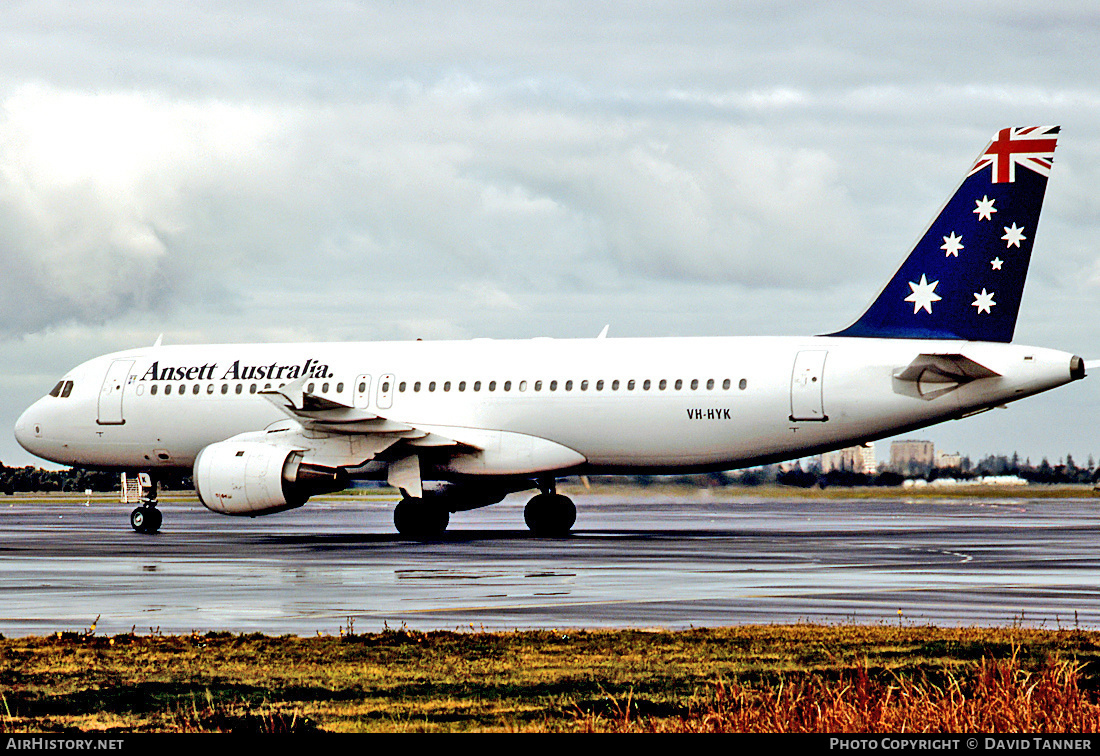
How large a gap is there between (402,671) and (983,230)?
25.0 metres

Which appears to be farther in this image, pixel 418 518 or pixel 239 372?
pixel 239 372

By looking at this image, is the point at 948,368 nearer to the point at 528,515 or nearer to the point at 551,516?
the point at 551,516

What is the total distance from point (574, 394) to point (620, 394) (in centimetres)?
114

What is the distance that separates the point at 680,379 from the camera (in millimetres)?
35656

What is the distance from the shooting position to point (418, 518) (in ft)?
125

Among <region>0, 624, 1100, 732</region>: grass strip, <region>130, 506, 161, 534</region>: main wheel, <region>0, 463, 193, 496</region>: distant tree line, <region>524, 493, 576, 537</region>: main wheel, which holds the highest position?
<region>0, 463, 193, 496</region>: distant tree line

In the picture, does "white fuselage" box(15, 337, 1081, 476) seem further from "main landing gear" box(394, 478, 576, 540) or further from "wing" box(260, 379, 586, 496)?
"main landing gear" box(394, 478, 576, 540)

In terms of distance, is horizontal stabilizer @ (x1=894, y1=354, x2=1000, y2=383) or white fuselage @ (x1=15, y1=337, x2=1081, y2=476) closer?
horizontal stabilizer @ (x1=894, y1=354, x2=1000, y2=383)

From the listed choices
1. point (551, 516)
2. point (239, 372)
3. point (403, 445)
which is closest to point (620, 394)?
point (551, 516)

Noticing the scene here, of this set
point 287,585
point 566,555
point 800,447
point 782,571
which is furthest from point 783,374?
point 287,585

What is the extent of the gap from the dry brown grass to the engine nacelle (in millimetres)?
25032

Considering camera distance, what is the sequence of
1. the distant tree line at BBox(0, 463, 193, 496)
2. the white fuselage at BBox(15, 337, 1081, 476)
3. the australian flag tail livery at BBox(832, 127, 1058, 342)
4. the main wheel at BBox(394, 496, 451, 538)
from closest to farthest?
the white fuselage at BBox(15, 337, 1081, 476) < the australian flag tail livery at BBox(832, 127, 1058, 342) < the main wheel at BBox(394, 496, 451, 538) < the distant tree line at BBox(0, 463, 193, 496)

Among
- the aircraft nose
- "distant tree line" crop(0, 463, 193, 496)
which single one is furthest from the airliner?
"distant tree line" crop(0, 463, 193, 496)

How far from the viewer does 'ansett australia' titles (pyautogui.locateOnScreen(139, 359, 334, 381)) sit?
39.9 meters
